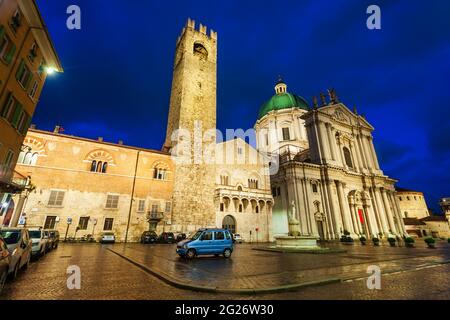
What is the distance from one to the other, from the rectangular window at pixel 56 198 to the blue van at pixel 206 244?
17.3 meters

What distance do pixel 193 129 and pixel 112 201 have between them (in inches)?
530

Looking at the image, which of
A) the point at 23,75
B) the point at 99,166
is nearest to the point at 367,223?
the point at 99,166

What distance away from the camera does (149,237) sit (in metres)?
23.4

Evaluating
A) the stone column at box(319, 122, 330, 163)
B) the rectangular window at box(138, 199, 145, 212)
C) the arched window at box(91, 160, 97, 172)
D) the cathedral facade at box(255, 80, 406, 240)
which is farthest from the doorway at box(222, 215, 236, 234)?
the stone column at box(319, 122, 330, 163)

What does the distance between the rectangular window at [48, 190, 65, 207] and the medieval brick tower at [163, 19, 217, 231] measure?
37.6ft

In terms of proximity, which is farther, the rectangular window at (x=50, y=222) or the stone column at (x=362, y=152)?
the stone column at (x=362, y=152)

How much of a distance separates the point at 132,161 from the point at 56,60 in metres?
12.1

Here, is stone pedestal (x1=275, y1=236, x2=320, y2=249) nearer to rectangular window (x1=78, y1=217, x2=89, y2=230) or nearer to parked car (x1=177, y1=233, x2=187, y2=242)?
parked car (x1=177, y1=233, x2=187, y2=242)

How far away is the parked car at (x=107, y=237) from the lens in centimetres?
2230

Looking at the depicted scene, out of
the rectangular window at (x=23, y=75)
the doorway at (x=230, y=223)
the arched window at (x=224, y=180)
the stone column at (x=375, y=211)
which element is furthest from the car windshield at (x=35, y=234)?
the stone column at (x=375, y=211)

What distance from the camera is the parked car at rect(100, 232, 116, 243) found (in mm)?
22298

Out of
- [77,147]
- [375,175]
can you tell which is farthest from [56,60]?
[375,175]

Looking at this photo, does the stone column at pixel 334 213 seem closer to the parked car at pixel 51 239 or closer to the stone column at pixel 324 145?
the stone column at pixel 324 145
